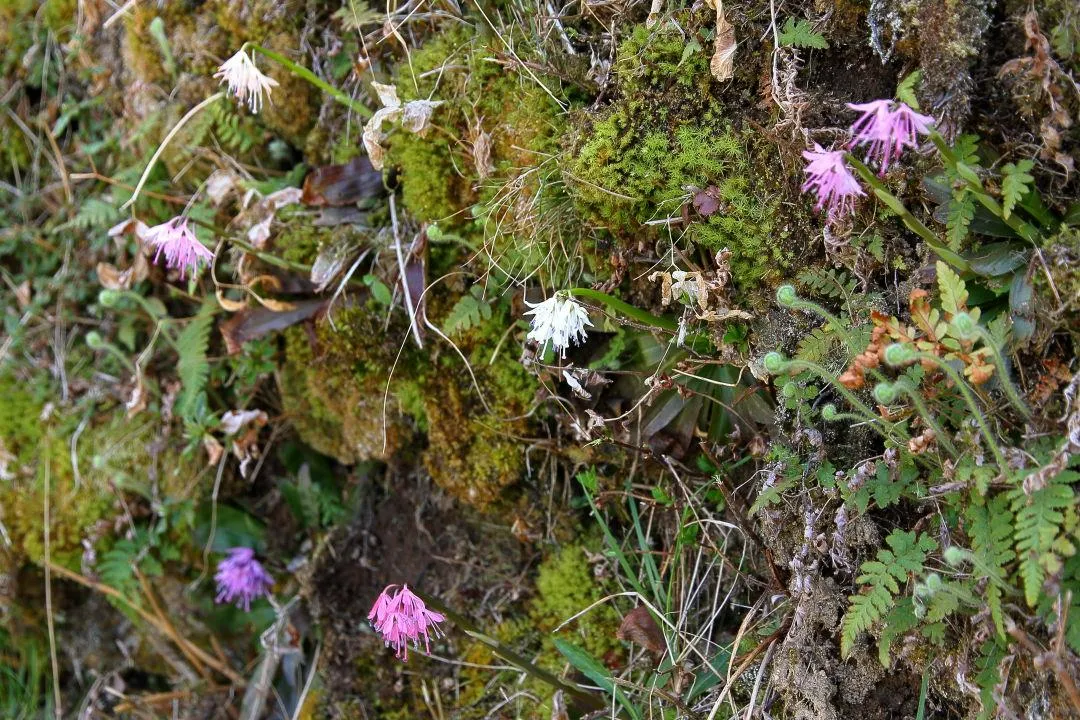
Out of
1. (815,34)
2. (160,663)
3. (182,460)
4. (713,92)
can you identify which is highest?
(815,34)

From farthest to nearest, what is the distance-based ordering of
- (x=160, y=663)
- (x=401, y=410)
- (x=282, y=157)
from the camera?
(x=160, y=663)
(x=282, y=157)
(x=401, y=410)

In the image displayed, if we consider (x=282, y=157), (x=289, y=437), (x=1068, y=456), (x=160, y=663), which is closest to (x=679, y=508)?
(x=1068, y=456)

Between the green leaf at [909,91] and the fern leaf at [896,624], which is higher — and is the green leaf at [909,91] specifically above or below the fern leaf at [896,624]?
above

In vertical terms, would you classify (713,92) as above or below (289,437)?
above

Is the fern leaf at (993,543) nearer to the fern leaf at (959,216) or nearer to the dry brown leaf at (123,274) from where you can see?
the fern leaf at (959,216)

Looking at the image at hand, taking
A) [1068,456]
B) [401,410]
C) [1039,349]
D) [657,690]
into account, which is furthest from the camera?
[401,410]

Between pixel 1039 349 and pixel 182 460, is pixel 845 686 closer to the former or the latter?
pixel 1039 349

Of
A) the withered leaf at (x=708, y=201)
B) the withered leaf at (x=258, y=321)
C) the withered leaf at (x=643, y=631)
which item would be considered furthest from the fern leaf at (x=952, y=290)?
the withered leaf at (x=258, y=321)
